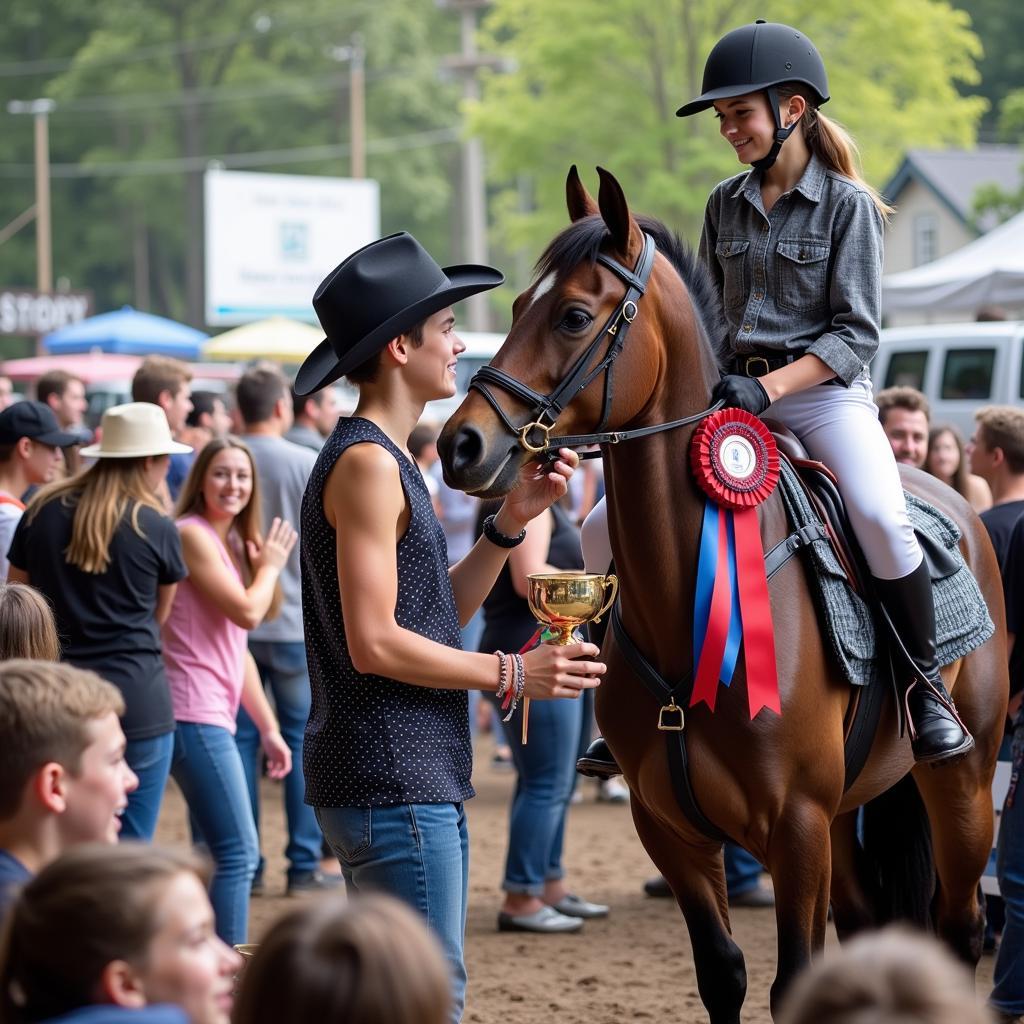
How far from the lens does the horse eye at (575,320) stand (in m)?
3.94

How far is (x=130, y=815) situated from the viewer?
5.43 m

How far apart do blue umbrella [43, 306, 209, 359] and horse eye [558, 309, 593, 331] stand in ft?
63.7

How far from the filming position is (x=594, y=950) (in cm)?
676

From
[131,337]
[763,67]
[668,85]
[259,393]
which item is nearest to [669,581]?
[763,67]

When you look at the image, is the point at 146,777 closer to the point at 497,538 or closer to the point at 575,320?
the point at 497,538

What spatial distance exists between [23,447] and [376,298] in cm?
331

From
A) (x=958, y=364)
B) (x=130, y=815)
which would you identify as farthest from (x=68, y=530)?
(x=958, y=364)

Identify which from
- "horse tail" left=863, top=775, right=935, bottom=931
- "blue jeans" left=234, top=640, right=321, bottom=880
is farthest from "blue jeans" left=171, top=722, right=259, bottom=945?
"horse tail" left=863, top=775, right=935, bottom=931

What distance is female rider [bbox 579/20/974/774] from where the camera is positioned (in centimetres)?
437

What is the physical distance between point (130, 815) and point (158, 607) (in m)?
0.75

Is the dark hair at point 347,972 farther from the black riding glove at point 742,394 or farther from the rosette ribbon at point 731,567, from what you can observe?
the black riding glove at point 742,394

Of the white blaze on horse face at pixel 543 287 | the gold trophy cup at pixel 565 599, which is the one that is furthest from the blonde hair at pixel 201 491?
the gold trophy cup at pixel 565 599

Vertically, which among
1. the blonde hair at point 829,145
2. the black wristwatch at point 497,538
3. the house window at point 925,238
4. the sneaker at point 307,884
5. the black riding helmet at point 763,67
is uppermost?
the house window at point 925,238

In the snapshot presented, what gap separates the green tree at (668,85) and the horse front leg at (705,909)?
24298mm
